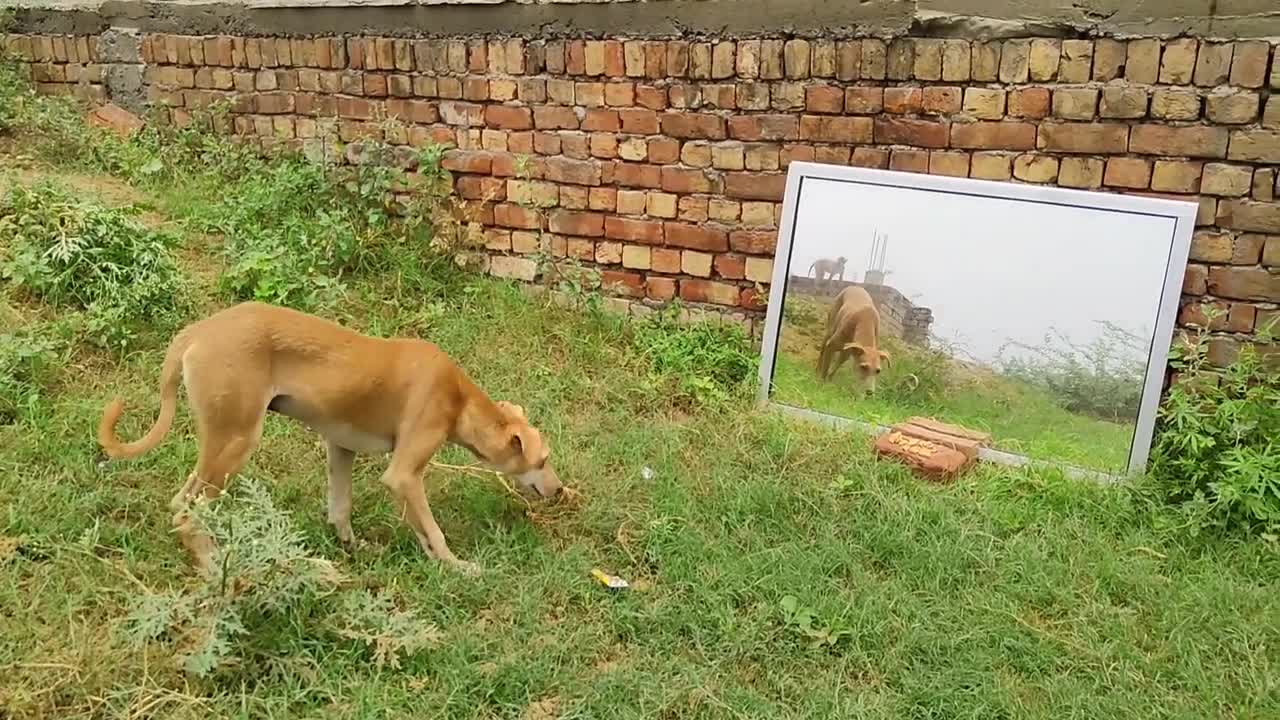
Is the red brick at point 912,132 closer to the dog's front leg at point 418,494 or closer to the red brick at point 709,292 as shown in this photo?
the red brick at point 709,292

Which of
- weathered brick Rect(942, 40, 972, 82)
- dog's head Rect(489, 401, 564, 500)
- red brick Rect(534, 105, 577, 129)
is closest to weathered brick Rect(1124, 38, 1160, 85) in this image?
weathered brick Rect(942, 40, 972, 82)

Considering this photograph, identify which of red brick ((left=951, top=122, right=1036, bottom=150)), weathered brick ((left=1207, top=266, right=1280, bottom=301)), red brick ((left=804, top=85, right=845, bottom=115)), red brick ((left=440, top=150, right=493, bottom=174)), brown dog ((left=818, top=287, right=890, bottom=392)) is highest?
red brick ((left=804, top=85, right=845, bottom=115))

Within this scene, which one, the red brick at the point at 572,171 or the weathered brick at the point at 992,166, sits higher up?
the weathered brick at the point at 992,166

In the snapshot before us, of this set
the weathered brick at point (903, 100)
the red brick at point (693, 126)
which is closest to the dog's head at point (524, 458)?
the red brick at point (693, 126)

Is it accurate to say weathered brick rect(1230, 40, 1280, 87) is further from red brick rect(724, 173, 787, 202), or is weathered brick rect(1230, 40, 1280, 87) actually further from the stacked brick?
the stacked brick

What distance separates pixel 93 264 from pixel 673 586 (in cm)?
328

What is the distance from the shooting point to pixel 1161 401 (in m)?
4.07

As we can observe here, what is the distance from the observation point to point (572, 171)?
209 inches

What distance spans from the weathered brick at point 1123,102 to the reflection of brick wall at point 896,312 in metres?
1.10

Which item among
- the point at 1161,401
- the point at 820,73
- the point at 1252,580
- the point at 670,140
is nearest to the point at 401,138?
the point at 670,140

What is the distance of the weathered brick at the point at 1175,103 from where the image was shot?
388 cm

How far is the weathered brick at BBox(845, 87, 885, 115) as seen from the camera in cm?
448

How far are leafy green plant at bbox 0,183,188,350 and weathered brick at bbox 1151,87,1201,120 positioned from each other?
14.3ft

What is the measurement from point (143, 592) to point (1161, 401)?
3.78 m
